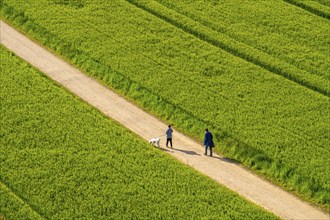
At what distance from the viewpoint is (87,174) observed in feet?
110

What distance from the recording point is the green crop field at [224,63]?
3678cm

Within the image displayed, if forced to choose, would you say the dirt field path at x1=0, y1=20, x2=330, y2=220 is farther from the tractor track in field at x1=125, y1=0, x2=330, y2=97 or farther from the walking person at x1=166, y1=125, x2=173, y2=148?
the tractor track in field at x1=125, y1=0, x2=330, y2=97

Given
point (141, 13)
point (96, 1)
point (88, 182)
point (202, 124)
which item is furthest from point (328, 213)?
point (96, 1)

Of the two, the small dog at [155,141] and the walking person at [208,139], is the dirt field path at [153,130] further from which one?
the walking person at [208,139]

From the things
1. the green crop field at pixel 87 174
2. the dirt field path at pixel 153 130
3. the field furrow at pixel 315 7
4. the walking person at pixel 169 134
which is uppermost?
the field furrow at pixel 315 7

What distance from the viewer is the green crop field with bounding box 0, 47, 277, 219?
3150cm

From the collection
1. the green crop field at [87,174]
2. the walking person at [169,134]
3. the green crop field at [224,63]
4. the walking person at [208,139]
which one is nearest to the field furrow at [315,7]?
the green crop field at [224,63]

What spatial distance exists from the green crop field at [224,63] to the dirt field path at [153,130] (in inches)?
31.9

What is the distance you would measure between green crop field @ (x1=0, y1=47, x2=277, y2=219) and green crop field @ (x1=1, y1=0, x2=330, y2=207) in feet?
13.1

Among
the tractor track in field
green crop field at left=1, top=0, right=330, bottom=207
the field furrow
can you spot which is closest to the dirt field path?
green crop field at left=1, top=0, right=330, bottom=207

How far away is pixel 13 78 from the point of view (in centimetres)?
4147

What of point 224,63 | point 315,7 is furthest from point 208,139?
point 315,7

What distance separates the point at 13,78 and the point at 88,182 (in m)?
11.9

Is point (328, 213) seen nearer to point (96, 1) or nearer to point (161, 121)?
point (161, 121)
